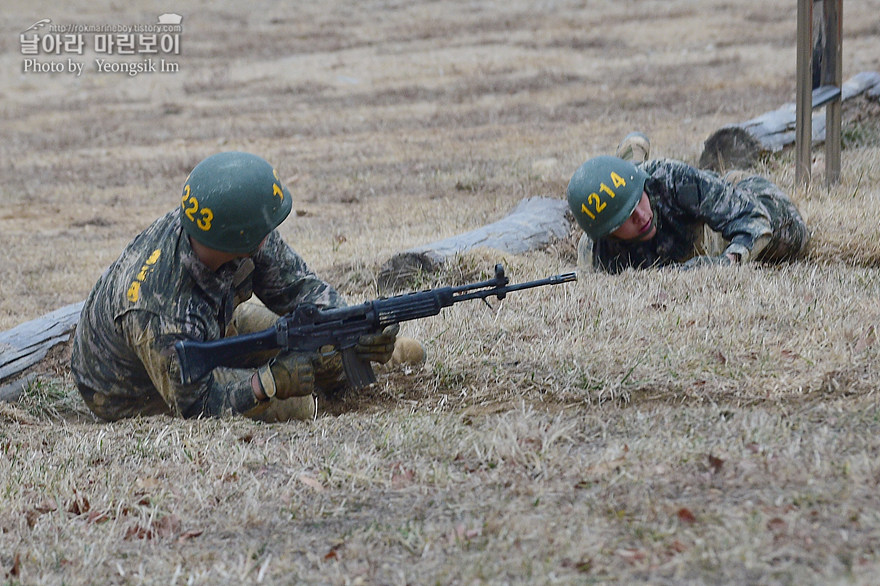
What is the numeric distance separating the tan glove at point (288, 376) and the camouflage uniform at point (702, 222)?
272cm

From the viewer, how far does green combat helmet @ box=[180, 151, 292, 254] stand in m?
4.19

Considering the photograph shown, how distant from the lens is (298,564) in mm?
2965

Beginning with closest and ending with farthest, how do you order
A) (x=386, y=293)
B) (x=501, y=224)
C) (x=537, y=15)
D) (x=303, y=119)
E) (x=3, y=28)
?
(x=386, y=293) < (x=501, y=224) < (x=303, y=119) < (x=537, y=15) < (x=3, y=28)

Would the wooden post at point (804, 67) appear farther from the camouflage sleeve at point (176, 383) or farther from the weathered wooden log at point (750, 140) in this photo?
the camouflage sleeve at point (176, 383)

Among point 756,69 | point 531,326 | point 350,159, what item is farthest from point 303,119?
point 531,326

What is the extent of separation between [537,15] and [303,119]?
428 inches

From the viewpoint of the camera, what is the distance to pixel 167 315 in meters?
4.29

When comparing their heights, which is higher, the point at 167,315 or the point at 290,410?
the point at 167,315

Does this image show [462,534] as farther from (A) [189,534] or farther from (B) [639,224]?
(B) [639,224]

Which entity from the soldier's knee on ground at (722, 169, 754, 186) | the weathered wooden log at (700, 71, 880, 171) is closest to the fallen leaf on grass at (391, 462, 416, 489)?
the soldier's knee on ground at (722, 169, 754, 186)

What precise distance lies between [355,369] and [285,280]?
74 centimetres

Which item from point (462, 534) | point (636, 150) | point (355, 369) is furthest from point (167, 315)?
point (636, 150)

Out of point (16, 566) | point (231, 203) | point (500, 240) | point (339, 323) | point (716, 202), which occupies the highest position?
point (231, 203)

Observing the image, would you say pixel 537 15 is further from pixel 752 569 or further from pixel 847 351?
pixel 752 569
